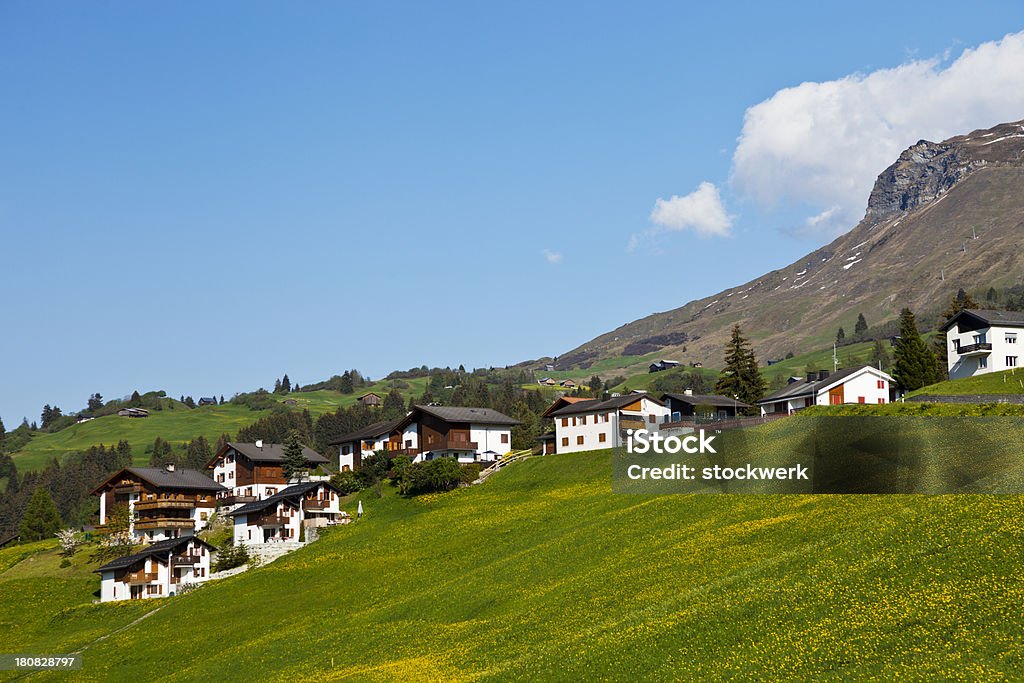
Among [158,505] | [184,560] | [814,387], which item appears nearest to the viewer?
[184,560]

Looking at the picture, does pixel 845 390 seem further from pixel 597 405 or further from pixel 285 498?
pixel 285 498

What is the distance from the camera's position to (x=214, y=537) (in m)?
102

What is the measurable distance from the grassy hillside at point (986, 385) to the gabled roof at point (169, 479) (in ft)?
255

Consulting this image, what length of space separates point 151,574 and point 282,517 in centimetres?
1261

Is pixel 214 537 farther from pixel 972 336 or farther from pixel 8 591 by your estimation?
pixel 972 336

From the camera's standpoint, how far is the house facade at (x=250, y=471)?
403ft

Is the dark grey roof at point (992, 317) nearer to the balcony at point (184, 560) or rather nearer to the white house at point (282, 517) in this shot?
the white house at point (282, 517)

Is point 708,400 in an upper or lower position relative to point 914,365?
lower

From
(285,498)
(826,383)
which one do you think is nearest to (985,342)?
(826,383)

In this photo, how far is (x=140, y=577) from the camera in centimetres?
8762

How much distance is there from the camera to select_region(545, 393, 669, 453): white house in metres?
107

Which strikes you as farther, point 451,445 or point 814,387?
point 814,387

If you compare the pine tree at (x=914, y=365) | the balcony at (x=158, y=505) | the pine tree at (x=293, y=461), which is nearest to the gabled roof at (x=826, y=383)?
the pine tree at (x=914, y=365)

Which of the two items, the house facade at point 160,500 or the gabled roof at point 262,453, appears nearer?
the house facade at point 160,500
